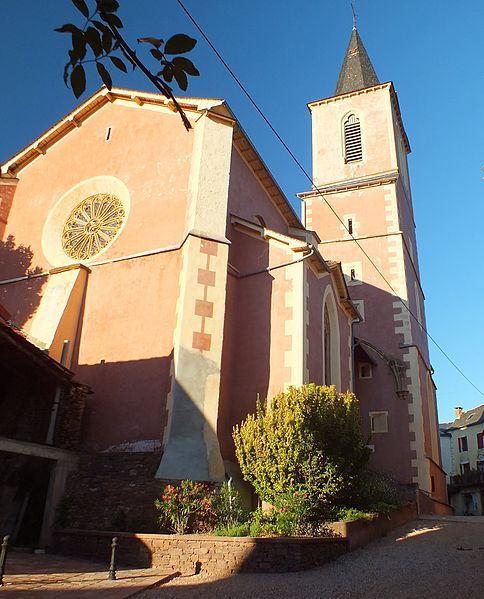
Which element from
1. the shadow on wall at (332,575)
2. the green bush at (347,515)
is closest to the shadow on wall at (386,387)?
the green bush at (347,515)

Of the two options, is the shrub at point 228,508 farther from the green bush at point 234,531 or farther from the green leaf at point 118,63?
the green leaf at point 118,63

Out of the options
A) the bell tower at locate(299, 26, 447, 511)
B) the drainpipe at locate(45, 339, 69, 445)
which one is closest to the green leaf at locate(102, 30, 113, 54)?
the drainpipe at locate(45, 339, 69, 445)

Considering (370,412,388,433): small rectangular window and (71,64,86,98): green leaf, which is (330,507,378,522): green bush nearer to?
(71,64,86,98): green leaf

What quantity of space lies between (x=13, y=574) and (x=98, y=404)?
5410 millimetres

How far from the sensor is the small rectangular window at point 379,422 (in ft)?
66.4

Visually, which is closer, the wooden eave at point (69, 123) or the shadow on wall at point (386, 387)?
the wooden eave at point (69, 123)

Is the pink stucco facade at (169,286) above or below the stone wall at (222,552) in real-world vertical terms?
above

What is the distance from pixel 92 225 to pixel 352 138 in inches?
687

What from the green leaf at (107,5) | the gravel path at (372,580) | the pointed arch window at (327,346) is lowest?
the gravel path at (372,580)

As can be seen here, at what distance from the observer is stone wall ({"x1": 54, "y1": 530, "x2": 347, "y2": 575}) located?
808cm

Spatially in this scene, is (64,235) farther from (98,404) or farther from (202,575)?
(202,575)

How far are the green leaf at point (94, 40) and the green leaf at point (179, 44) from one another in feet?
1.15

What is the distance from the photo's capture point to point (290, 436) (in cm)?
1052

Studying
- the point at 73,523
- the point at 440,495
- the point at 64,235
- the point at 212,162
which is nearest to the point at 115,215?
the point at 64,235
